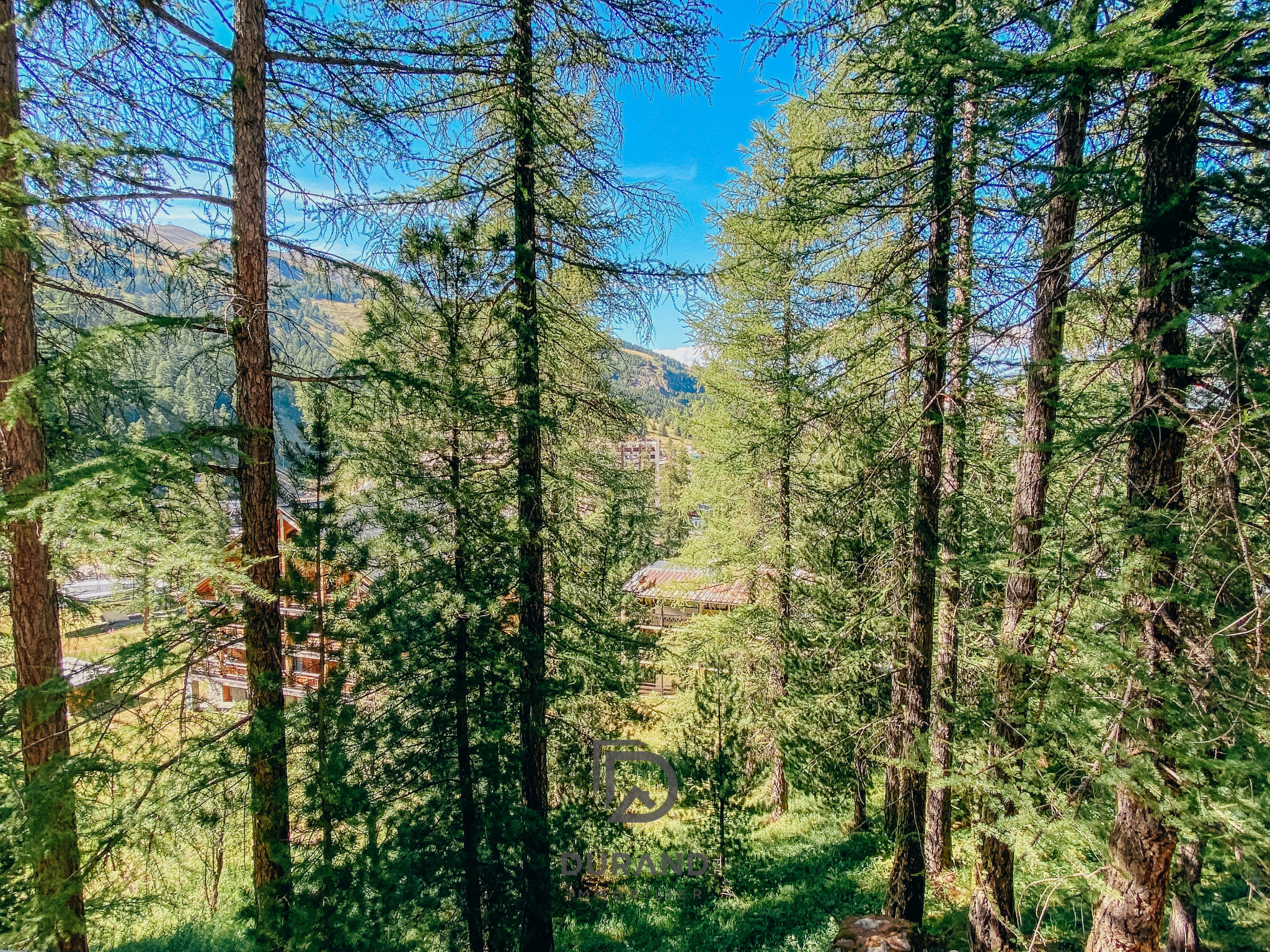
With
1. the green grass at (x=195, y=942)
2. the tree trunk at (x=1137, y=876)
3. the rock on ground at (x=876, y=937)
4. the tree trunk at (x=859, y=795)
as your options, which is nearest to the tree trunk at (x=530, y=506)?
the rock on ground at (x=876, y=937)

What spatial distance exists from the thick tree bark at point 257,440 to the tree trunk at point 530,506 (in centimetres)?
219

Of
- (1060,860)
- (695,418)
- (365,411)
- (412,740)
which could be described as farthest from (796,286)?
(412,740)

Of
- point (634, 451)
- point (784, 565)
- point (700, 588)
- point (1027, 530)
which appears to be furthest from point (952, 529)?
point (634, 451)

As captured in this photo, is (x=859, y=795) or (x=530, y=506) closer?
(x=530, y=506)

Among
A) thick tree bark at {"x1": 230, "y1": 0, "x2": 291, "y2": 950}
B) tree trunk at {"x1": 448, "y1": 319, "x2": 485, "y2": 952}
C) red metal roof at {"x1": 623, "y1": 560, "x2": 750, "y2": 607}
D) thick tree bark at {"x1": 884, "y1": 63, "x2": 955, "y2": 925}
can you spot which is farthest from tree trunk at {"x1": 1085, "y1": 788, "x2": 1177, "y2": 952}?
red metal roof at {"x1": 623, "y1": 560, "x2": 750, "y2": 607}

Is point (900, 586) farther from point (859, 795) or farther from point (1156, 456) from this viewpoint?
point (859, 795)

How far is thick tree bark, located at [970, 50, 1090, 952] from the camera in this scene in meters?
4.43

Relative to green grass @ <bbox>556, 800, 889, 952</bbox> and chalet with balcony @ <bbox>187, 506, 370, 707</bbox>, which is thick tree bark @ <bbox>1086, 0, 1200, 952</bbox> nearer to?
green grass @ <bbox>556, 800, 889, 952</bbox>

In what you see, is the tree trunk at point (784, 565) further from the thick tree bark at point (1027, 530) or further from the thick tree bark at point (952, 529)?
the thick tree bark at point (1027, 530)

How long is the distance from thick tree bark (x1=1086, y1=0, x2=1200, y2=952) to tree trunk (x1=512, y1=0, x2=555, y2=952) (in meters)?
4.76

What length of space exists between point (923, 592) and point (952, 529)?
1154 millimetres

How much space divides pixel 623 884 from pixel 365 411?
9.28 m

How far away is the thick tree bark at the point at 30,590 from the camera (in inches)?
139

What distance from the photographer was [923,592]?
588 cm
